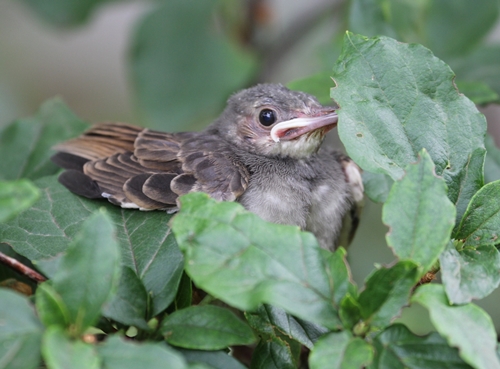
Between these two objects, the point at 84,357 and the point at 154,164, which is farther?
the point at 154,164

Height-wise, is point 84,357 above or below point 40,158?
above

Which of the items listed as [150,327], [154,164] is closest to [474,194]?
[150,327]

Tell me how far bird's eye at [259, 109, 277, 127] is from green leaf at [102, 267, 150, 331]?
3.54 ft

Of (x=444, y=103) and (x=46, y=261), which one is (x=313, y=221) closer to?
(x=444, y=103)

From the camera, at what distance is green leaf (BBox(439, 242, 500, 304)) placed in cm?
108

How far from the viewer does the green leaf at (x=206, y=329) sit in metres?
1.06

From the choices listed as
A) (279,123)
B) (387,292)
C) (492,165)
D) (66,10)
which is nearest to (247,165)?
(279,123)

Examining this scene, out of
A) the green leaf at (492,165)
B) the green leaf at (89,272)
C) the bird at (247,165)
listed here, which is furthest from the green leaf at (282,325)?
the green leaf at (492,165)

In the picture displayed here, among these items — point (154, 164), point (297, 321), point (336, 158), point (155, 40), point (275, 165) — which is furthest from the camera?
point (155, 40)

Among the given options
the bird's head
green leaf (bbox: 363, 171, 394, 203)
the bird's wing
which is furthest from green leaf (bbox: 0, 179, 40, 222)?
the bird's head

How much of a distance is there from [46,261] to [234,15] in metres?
2.83

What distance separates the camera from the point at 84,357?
2.88ft

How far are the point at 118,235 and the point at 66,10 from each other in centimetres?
246

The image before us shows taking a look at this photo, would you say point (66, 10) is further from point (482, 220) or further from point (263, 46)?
point (482, 220)
